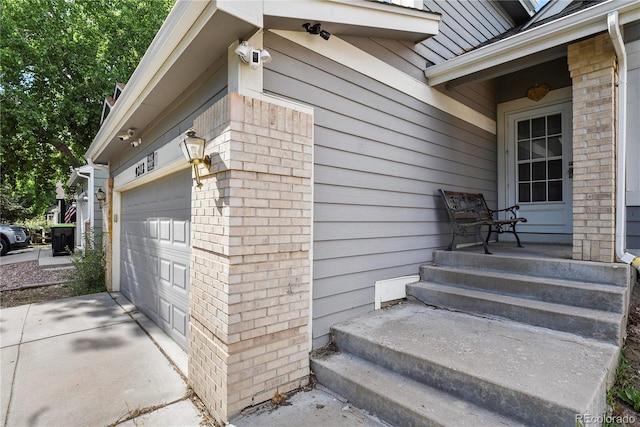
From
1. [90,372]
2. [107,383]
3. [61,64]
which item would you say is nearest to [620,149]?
[107,383]

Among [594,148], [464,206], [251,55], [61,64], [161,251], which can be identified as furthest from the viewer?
[61,64]

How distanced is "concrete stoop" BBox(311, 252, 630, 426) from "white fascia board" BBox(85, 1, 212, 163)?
257cm

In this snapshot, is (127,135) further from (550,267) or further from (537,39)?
(550,267)

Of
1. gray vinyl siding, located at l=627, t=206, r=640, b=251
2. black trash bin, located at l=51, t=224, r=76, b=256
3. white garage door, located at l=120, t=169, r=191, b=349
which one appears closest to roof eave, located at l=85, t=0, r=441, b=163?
white garage door, located at l=120, t=169, r=191, b=349

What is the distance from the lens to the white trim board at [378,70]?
8.96 ft

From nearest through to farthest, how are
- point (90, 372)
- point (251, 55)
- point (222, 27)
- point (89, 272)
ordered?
point (222, 27) → point (251, 55) → point (90, 372) → point (89, 272)

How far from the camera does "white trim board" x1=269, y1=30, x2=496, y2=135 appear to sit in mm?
2730

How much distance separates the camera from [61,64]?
10.4 meters

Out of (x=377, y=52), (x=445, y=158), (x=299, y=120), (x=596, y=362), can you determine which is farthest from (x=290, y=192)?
(x=445, y=158)

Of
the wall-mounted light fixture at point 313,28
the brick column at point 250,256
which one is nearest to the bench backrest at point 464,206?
the brick column at point 250,256

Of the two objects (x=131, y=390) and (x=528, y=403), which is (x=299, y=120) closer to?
(x=528, y=403)

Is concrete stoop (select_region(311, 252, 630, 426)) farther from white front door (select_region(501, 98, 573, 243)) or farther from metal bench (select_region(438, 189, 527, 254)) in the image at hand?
white front door (select_region(501, 98, 573, 243))

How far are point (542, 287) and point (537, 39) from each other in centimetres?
244

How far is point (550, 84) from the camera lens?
15.4 ft
